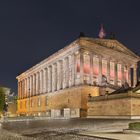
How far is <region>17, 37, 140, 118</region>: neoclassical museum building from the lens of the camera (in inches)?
3017

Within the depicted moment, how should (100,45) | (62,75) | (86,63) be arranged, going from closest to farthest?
(100,45) → (86,63) → (62,75)

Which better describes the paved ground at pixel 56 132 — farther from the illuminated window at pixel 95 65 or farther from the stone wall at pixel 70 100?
the illuminated window at pixel 95 65

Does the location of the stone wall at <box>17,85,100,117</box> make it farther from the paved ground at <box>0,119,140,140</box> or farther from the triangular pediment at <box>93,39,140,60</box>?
the paved ground at <box>0,119,140,140</box>

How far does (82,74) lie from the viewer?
7669 centimetres

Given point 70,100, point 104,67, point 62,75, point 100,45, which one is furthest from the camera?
point 62,75

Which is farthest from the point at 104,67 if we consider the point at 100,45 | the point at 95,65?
the point at 100,45

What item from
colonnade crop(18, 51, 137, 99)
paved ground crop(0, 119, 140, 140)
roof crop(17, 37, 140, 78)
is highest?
roof crop(17, 37, 140, 78)

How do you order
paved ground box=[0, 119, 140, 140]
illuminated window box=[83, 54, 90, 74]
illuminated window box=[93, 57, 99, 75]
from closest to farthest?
paved ground box=[0, 119, 140, 140]
illuminated window box=[83, 54, 90, 74]
illuminated window box=[93, 57, 99, 75]

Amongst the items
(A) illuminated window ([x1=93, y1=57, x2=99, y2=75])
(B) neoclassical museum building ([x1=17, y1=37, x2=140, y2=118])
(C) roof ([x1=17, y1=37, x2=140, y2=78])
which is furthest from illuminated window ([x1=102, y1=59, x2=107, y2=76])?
(C) roof ([x1=17, y1=37, x2=140, y2=78])

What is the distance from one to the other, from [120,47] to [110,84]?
13604 millimetres

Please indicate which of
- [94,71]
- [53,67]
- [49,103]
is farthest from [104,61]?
[49,103]

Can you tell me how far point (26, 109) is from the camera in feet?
398

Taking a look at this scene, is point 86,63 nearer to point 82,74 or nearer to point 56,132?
point 82,74

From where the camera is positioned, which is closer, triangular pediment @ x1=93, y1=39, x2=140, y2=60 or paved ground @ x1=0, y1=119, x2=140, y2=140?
paved ground @ x1=0, y1=119, x2=140, y2=140
